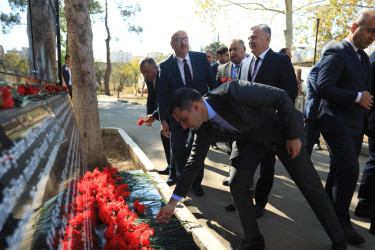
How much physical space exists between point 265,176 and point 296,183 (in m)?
0.80

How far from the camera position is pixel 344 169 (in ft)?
8.87

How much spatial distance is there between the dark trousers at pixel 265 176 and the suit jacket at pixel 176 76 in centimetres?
135

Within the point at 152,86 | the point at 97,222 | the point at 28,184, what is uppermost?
the point at 152,86

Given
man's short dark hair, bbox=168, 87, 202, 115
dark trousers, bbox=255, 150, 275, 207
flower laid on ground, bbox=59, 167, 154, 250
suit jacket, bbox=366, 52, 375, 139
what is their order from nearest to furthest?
flower laid on ground, bbox=59, 167, 154, 250 < man's short dark hair, bbox=168, 87, 202, 115 < suit jacket, bbox=366, 52, 375, 139 < dark trousers, bbox=255, 150, 275, 207

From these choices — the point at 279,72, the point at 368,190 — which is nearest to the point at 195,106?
the point at 279,72

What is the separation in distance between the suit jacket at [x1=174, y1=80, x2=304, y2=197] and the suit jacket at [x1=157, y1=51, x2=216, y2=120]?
1594mm

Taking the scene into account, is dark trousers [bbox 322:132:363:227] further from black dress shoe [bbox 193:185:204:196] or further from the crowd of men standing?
black dress shoe [bbox 193:185:204:196]

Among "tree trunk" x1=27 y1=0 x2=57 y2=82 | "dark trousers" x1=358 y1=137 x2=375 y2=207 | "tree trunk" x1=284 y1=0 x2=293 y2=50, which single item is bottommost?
"dark trousers" x1=358 y1=137 x2=375 y2=207

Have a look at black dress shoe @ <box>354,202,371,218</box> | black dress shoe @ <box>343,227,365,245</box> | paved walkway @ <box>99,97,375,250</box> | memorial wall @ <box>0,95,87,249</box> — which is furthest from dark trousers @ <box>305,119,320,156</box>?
memorial wall @ <box>0,95,87,249</box>

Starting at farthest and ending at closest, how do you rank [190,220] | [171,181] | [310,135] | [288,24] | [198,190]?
[288,24], [310,135], [171,181], [198,190], [190,220]

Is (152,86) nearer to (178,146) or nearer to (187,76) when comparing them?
(187,76)

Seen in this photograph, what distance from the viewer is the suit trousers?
7.76 feet

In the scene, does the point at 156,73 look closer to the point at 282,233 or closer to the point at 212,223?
the point at 212,223

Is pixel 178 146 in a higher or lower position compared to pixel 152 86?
lower
